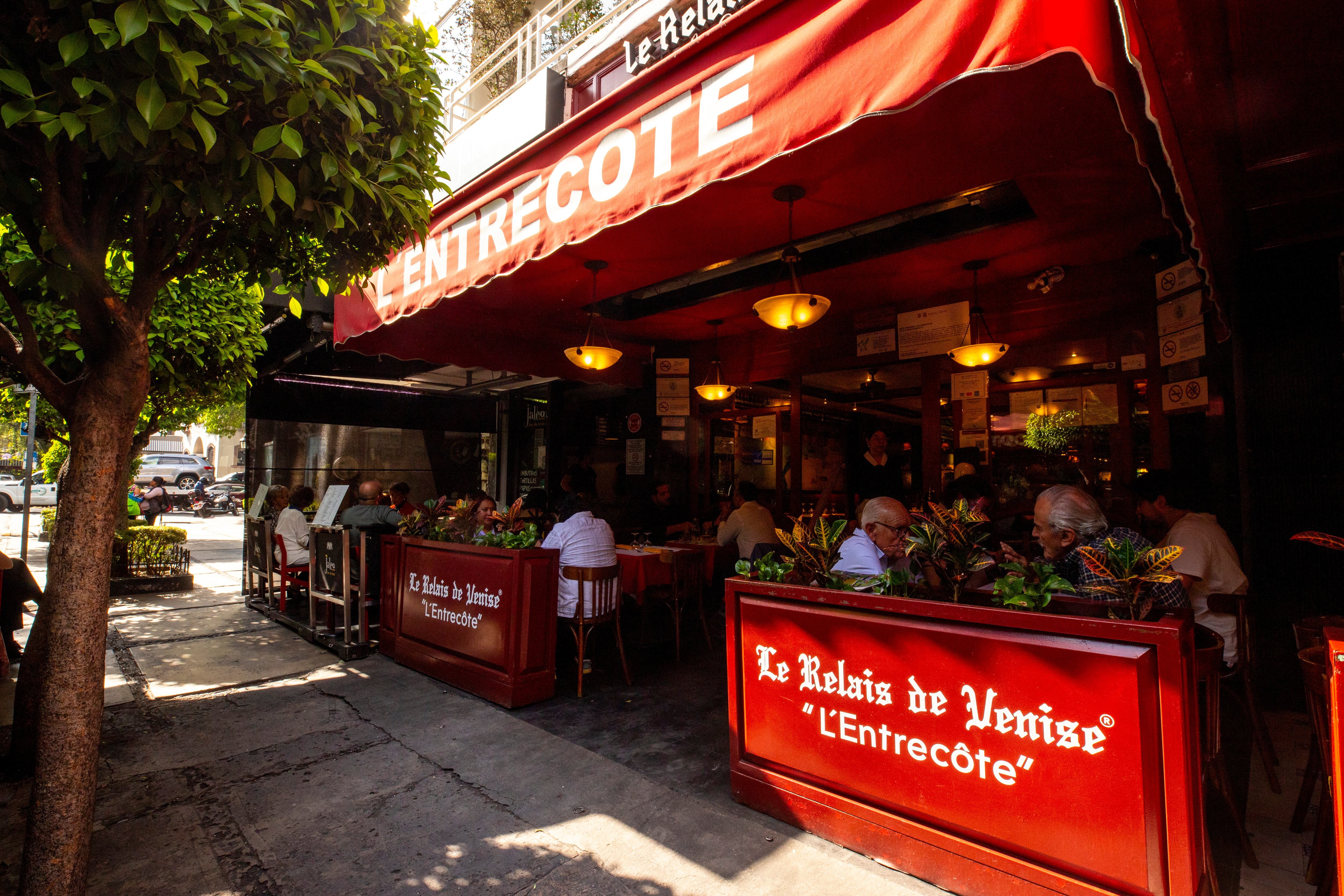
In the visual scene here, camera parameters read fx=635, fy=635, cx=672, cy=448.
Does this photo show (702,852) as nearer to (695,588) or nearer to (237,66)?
(695,588)

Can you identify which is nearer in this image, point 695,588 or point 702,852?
point 702,852

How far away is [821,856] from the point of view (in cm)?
267

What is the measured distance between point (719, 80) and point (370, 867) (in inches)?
145

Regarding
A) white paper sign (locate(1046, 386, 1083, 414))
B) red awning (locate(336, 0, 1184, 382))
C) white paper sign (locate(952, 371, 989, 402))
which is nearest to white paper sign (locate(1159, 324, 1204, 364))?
red awning (locate(336, 0, 1184, 382))

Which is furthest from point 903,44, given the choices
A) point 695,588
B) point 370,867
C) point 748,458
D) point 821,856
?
point 748,458

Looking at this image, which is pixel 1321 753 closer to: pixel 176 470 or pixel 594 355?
pixel 594 355

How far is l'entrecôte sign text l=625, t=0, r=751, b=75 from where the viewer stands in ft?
16.9

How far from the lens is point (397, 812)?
303 cm

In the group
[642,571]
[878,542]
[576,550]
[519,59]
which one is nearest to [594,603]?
[576,550]

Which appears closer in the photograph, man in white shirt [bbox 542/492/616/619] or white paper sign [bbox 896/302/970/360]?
man in white shirt [bbox 542/492/616/619]

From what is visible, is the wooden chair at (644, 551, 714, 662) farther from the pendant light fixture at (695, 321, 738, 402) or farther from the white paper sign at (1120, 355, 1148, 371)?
the white paper sign at (1120, 355, 1148, 371)

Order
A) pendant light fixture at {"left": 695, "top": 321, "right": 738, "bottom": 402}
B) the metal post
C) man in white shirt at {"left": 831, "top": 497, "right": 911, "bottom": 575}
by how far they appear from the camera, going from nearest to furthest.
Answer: man in white shirt at {"left": 831, "top": 497, "right": 911, "bottom": 575}, the metal post, pendant light fixture at {"left": 695, "top": 321, "right": 738, "bottom": 402}

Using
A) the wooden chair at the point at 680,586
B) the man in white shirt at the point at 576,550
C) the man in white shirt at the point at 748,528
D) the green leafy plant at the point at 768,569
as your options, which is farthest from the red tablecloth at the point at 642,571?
the green leafy plant at the point at 768,569

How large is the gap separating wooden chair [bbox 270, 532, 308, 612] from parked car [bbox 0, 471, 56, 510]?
24.2 meters
